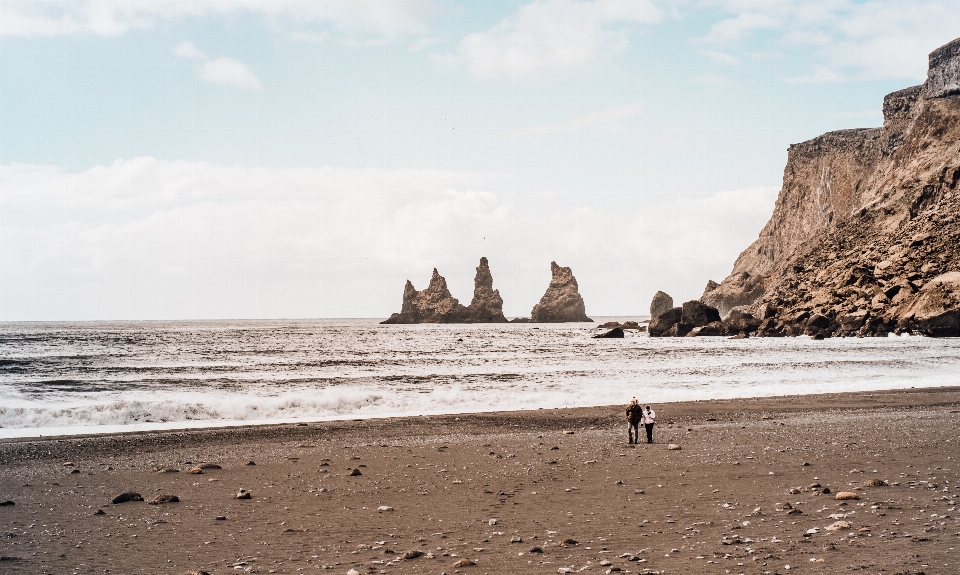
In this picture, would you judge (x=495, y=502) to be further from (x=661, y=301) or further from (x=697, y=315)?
(x=661, y=301)

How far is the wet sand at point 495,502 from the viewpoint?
7359 mm

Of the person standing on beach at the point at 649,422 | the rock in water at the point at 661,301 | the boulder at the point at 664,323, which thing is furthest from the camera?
the rock in water at the point at 661,301

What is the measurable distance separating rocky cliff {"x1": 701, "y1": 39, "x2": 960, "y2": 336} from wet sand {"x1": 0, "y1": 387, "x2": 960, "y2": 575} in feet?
203

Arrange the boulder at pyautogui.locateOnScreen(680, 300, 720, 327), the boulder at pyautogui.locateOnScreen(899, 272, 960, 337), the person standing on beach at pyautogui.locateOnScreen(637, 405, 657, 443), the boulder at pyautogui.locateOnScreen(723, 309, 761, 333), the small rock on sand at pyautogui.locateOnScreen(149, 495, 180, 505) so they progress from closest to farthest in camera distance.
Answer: the small rock on sand at pyautogui.locateOnScreen(149, 495, 180, 505) < the person standing on beach at pyautogui.locateOnScreen(637, 405, 657, 443) < the boulder at pyautogui.locateOnScreen(899, 272, 960, 337) < the boulder at pyautogui.locateOnScreen(723, 309, 761, 333) < the boulder at pyautogui.locateOnScreen(680, 300, 720, 327)

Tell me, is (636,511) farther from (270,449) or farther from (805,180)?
(805,180)

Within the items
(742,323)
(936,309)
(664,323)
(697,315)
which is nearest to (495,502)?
(936,309)

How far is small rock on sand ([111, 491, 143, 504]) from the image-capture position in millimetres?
10383

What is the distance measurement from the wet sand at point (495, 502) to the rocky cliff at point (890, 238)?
6200 centimetres

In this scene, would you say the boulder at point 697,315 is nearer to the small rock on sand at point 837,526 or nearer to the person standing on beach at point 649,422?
the person standing on beach at point 649,422

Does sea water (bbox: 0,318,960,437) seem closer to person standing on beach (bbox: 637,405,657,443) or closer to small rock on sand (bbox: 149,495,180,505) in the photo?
person standing on beach (bbox: 637,405,657,443)

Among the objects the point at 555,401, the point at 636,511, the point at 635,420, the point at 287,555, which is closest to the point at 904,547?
the point at 636,511

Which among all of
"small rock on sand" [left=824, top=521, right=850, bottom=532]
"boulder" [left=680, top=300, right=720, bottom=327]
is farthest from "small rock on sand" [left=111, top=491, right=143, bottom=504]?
"boulder" [left=680, top=300, right=720, bottom=327]

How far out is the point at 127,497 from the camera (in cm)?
1048

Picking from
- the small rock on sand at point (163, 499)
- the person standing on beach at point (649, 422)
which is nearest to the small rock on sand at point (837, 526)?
the person standing on beach at point (649, 422)
